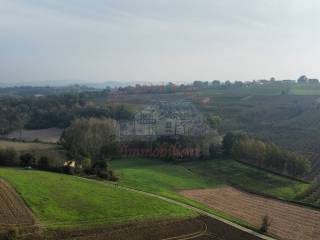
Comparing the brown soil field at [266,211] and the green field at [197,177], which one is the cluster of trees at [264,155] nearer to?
the green field at [197,177]

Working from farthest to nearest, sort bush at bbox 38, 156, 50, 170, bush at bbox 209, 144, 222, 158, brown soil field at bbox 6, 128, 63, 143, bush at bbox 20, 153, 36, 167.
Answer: brown soil field at bbox 6, 128, 63, 143
bush at bbox 209, 144, 222, 158
bush at bbox 20, 153, 36, 167
bush at bbox 38, 156, 50, 170

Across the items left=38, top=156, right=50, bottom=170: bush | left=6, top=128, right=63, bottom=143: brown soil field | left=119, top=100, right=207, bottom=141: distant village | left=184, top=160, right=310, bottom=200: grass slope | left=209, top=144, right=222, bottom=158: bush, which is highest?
left=119, top=100, right=207, bottom=141: distant village

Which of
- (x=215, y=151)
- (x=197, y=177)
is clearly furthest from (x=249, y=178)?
(x=215, y=151)

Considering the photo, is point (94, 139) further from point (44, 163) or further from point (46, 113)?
point (46, 113)

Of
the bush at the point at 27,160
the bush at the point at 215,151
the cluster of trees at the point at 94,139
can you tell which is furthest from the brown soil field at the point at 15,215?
the bush at the point at 215,151

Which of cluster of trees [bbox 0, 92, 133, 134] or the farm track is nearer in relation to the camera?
the farm track

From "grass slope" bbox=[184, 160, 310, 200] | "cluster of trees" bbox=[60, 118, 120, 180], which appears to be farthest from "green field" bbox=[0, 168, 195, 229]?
"cluster of trees" bbox=[60, 118, 120, 180]

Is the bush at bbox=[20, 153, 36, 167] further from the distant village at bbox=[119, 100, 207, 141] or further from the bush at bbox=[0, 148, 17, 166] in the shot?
the distant village at bbox=[119, 100, 207, 141]
